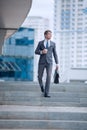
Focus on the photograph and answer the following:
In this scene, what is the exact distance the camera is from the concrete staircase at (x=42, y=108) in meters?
7.20

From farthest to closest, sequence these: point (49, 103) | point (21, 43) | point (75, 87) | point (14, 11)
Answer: point (21, 43) → point (75, 87) → point (49, 103) → point (14, 11)

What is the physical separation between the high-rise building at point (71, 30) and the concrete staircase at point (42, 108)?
46.6 m

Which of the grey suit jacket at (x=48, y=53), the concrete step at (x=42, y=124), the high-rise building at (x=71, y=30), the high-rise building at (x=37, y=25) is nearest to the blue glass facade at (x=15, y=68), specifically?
the high-rise building at (x=37, y=25)

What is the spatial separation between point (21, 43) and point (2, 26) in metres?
55.3

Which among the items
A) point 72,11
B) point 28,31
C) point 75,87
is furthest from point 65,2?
point 75,87

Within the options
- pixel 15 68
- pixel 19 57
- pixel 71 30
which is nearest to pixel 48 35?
pixel 71 30

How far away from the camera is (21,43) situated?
6500 centimetres

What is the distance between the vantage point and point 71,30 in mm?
62062

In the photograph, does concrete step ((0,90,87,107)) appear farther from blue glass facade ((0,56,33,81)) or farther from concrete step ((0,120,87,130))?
blue glass facade ((0,56,33,81))

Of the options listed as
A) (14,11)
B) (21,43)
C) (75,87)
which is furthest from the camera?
(21,43)

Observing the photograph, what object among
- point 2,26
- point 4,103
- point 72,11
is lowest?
point 4,103

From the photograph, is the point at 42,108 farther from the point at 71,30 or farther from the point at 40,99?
the point at 71,30

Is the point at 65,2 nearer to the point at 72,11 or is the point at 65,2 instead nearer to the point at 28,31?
the point at 72,11

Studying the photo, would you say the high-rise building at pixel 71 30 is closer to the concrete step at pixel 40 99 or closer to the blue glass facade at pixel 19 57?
the blue glass facade at pixel 19 57
